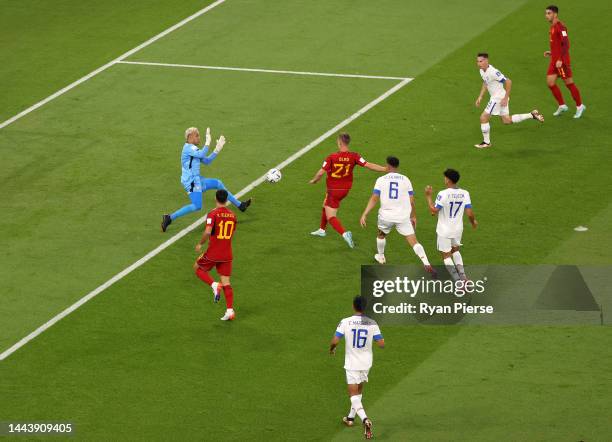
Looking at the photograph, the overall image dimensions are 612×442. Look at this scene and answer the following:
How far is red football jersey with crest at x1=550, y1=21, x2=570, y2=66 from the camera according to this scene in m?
31.0

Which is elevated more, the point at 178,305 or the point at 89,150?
the point at 89,150

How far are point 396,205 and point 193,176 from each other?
445 centimetres

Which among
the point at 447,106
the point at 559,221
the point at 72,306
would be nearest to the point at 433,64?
the point at 447,106

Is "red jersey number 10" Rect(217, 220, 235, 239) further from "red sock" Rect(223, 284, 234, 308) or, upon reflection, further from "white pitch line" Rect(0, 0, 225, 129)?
"white pitch line" Rect(0, 0, 225, 129)

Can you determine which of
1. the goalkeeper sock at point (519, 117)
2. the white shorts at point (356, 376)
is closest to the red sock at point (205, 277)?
the white shorts at point (356, 376)

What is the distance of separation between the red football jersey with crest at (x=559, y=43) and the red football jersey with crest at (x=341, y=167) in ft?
25.2

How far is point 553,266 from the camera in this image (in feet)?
83.0

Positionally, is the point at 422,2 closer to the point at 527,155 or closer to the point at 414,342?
the point at 527,155

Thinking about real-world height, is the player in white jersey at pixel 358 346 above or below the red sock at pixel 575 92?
below

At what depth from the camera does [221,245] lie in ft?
77.2

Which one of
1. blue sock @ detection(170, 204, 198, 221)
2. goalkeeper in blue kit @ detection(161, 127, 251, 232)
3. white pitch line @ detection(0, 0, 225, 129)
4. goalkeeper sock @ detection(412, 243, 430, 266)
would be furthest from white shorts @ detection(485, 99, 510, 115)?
white pitch line @ detection(0, 0, 225, 129)

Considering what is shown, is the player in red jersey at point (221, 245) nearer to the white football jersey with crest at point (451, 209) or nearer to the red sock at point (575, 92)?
the white football jersey with crest at point (451, 209)

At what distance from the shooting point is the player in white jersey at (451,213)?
24.1 m

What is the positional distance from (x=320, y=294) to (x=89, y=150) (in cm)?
874
